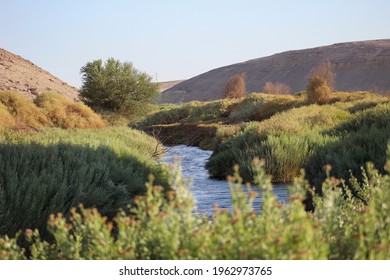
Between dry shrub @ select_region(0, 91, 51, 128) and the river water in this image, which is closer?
the river water

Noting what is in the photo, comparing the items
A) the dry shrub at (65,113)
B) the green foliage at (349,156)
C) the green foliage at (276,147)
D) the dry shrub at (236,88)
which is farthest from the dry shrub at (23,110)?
the dry shrub at (236,88)

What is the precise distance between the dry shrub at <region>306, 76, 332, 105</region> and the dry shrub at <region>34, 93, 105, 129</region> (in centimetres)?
1074

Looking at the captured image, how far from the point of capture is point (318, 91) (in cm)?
2555

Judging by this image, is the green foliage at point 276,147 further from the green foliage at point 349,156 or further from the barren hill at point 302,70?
the barren hill at point 302,70

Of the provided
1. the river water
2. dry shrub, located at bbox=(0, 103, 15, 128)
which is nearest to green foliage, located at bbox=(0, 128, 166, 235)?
the river water

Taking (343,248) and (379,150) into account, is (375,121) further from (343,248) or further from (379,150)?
(343,248)

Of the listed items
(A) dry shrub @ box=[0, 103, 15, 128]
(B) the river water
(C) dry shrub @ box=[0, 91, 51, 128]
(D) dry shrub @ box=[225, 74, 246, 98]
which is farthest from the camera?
(D) dry shrub @ box=[225, 74, 246, 98]

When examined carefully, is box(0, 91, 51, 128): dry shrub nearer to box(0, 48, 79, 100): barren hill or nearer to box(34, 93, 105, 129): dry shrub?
box(34, 93, 105, 129): dry shrub

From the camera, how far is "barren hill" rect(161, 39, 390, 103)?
95.2 meters

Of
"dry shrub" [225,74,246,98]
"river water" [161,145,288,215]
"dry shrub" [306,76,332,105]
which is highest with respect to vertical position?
"dry shrub" [225,74,246,98]

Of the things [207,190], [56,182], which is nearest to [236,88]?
[207,190]

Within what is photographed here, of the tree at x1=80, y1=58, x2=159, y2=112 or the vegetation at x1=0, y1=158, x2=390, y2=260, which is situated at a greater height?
the tree at x1=80, y1=58, x2=159, y2=112

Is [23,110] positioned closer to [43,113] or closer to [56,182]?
[43,113]

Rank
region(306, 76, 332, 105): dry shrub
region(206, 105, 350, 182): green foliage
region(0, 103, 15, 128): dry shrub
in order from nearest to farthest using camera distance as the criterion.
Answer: region(206, 105, 350, 182): green foliage → region(0, 103, 15, 128): dry shrub → region(306, 76, 332, 105): dry shrub
